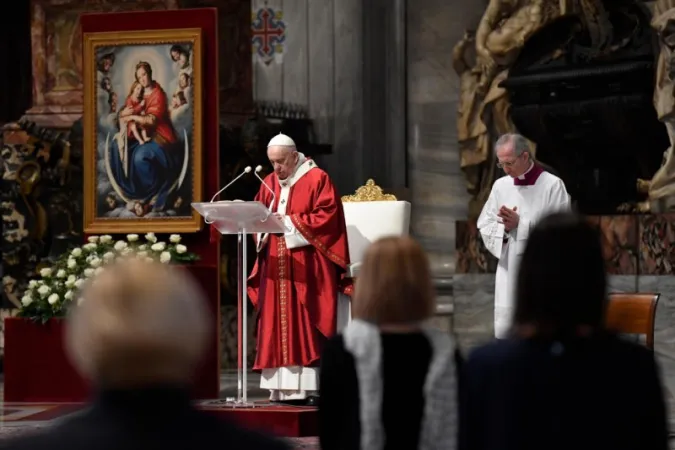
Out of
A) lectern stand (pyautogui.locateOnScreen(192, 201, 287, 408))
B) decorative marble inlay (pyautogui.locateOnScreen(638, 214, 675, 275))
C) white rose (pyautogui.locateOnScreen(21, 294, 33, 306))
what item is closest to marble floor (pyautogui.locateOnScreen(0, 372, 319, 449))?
lectern stand (pyautogui.locateOnScreen(192, 201, 287, 408))

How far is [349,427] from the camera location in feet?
10.6

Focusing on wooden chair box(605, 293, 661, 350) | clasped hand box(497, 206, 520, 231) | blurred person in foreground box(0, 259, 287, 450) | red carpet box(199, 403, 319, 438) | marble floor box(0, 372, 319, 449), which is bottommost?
marble floor box(0, 372, 319, 449)

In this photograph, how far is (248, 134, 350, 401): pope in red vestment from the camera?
8109 millimetres

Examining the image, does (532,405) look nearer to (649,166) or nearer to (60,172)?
(649,166)

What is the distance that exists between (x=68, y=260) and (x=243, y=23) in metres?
4.38

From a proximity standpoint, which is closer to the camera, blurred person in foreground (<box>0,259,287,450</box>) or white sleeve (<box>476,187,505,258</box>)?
blurred person in foreground (<box>0,259,287,450</box>)

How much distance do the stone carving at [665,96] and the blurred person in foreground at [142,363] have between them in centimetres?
844

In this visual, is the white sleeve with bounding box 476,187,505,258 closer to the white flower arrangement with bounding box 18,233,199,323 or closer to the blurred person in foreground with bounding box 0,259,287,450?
the white flower arrangement with bounding box 18,233,199,323

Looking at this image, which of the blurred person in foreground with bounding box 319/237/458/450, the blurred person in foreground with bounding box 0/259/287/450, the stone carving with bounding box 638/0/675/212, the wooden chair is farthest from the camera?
the stone carving with bounding box 638/0/675/212

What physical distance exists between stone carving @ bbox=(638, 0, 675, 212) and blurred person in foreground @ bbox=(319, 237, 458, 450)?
23.4 ft

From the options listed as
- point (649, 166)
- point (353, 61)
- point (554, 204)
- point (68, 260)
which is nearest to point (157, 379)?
point (554, 204)

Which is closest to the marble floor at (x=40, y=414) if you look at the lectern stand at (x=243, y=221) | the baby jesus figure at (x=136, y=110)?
the lectern stand at (x=243, y=221)

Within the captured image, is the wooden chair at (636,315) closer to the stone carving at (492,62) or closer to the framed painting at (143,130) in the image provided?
the framed painting at (143,130)

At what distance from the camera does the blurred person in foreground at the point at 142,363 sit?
1994 mm
